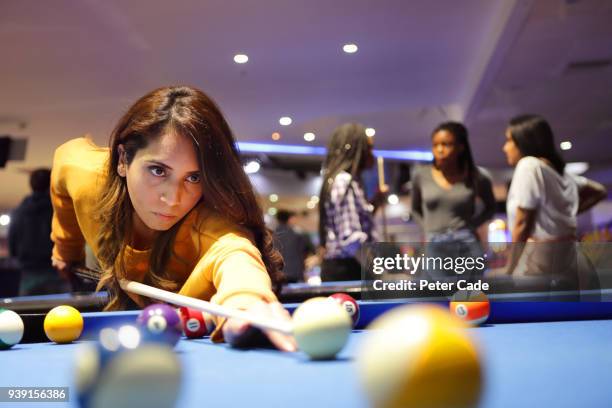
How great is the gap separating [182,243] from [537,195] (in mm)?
2156

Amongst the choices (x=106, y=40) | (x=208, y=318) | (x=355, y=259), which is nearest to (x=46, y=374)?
(x=208, y=318)

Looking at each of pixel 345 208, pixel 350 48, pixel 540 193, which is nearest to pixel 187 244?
pixel 345 208

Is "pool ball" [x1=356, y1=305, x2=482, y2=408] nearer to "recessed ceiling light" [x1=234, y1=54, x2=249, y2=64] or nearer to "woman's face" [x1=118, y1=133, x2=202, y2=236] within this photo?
"woman's face" [x1=118, y1=133, x2=202, y2=236]

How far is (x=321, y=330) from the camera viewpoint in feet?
3.47

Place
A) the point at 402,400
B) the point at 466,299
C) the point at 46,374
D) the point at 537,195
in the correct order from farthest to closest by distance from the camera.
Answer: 1. the point at 537,195
2. the point at 466,299
3. the point at 46,374
4. the point at 402,400

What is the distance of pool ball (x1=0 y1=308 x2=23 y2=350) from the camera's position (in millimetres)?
1494

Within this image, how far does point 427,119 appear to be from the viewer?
10328 mm


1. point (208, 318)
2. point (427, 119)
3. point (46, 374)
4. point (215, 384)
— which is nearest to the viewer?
point (215, 384)

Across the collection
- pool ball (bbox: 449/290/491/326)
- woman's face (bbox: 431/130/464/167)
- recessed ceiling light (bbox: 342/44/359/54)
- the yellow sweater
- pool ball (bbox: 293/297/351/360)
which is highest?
recessed ceiling light (bbox: 342/44/359/54)

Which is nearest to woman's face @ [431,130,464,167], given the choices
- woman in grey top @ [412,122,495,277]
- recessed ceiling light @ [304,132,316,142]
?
woman in grey top @ [412,122,495,277]

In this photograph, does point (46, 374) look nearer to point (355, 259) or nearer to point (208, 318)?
point (208, 318)

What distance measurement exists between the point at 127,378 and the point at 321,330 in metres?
0.48

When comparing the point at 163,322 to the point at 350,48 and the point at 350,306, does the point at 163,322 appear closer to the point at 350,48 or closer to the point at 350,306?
the point at 350,306

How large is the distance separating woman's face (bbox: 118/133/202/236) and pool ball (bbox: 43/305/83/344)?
36cm
